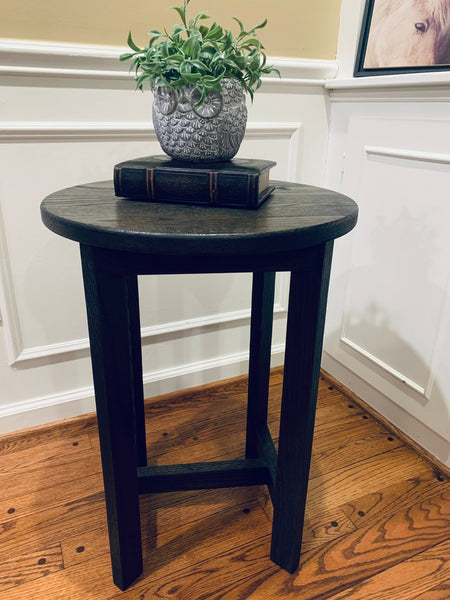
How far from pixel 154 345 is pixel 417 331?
2.45ft

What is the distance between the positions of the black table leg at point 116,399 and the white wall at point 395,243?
2.55ft

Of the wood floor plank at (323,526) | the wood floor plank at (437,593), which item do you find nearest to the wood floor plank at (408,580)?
the wood floor plank at (437,593)

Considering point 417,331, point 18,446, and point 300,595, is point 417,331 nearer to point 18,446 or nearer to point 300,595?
point 300,595

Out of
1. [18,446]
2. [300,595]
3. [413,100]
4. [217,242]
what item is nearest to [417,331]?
[413,100]

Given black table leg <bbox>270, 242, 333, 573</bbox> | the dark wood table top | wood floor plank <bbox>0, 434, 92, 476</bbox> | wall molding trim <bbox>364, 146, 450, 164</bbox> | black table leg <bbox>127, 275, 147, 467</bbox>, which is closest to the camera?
the dark wood table top

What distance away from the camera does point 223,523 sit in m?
1.03

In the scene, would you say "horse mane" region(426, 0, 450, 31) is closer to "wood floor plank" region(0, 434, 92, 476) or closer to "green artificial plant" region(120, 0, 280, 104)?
"green artificial plant" region(120, 0, 280, 104)

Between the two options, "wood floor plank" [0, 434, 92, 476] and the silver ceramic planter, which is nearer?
the silver ceramic planter

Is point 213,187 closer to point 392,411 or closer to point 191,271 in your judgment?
point 191,271

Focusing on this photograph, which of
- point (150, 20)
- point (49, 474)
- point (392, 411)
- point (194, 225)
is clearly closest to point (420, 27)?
point (150, 20)

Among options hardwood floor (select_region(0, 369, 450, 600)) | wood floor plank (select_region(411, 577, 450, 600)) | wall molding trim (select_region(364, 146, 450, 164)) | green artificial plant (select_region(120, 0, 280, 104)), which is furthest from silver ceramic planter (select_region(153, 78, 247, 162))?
wood floor plank (select_region(411, 577, 450, 600))

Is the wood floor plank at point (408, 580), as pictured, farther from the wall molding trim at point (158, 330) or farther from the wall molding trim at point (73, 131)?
the wall molding trim at point (73, 131)

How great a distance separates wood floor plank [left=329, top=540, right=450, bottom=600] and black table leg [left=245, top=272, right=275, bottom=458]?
0.33m

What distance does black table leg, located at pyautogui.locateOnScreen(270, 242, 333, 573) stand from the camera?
0.73 m
